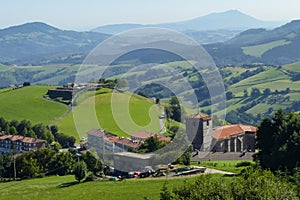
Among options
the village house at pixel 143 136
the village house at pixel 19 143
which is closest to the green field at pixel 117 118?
the village house at pixel 143 136

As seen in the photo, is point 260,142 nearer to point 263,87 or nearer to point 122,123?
point 122,123

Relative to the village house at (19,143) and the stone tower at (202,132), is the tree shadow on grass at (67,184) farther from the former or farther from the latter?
the village house at (19,143)

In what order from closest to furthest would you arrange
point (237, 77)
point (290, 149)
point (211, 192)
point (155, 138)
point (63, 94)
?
point (211, 192), point (290, 149), point (155, 138), point (63, 94), point (237, 77)

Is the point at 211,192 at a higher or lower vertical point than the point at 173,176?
higher

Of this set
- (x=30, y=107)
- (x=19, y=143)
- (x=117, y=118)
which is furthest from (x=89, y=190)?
(x=30, y=107)

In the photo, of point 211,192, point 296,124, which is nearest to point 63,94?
point 296,124
